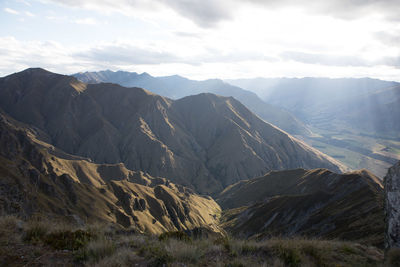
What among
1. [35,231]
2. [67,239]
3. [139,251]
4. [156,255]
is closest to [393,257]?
[156,255]

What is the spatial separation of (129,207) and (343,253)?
9566 centimetres

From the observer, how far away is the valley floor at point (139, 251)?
759cm

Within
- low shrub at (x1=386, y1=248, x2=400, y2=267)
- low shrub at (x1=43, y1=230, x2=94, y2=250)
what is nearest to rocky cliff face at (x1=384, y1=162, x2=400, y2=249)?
low shrub at (x1=386, y1=248, x2=400, y2=267)

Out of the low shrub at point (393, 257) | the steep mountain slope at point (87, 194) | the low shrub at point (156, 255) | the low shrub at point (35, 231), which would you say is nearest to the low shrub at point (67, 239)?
the low shrub at point (35, 231)

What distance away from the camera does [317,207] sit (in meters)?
77.4

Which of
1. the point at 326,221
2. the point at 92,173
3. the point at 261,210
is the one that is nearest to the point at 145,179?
the point at 92,173

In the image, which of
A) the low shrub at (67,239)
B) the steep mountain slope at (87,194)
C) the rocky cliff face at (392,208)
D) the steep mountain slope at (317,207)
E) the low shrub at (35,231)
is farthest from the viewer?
the steep mountain slope at (87,194)

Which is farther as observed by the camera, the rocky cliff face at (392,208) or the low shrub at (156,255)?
the rocky cliff face at (392,208)

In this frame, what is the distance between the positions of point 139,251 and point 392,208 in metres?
10.7

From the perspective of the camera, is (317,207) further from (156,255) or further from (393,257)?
(156,255)

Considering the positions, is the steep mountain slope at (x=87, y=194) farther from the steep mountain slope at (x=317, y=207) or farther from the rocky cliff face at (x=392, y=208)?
the rocky cliff face at (x=392, y=208)

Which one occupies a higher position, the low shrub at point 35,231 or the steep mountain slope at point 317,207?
the low shrub at point 35,231

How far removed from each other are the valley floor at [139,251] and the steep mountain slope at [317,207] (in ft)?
3.93

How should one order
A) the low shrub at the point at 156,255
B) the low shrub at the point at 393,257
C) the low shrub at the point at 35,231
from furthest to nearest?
the low shrub at the point at 393,257
the low shrub at the point at 35,231
the low shrub at the point at 156,255
